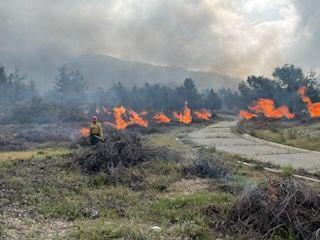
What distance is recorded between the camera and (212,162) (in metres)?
14.5

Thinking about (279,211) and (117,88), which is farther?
(117,88)

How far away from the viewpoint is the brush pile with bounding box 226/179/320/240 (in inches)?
321

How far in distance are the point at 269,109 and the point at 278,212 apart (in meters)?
50.8

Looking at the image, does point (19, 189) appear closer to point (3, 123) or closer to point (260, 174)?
point (260, 174)

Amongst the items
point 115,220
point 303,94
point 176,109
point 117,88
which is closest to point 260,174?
point 115,220

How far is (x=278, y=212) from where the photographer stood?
8414 millimetres

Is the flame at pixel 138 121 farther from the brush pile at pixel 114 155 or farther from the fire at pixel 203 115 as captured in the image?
the brush pile at pixel 114 155

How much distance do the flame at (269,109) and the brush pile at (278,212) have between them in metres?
42.5

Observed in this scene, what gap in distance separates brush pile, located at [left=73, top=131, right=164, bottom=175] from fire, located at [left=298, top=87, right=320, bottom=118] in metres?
33.0

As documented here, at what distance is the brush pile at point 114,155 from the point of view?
14305 mm

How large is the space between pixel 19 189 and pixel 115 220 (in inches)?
132

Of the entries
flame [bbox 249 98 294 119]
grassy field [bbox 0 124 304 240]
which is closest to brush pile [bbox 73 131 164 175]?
grassy field [bbox 0 124 304 240]

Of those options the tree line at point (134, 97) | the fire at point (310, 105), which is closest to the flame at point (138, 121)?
the tree line at point (134, 97)

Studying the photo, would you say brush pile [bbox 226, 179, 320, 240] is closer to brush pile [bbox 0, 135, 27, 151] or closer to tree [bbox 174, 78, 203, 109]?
brush pile [bbox 0, 135, 27, 151]
